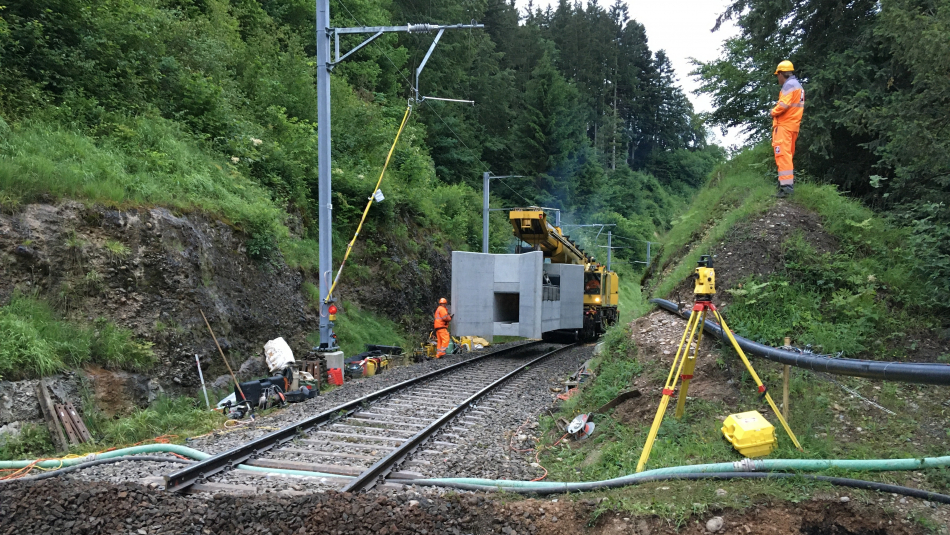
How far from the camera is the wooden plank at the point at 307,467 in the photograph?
5.50 meters

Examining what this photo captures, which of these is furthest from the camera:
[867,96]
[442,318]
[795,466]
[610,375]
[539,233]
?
[539,233]

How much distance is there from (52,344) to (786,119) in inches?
416

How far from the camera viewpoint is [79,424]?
674cm

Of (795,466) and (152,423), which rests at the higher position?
(795,466)

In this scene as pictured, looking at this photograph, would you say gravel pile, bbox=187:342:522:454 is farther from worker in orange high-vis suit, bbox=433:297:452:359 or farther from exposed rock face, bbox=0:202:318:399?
worker in orange high-vis suit, bbox=433:297:452:359

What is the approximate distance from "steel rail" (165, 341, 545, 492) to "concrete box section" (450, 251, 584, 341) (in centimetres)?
458

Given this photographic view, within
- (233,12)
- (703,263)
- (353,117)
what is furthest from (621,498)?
(233,12)

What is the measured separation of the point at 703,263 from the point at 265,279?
9.18m

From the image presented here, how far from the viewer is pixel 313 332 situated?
12852mm

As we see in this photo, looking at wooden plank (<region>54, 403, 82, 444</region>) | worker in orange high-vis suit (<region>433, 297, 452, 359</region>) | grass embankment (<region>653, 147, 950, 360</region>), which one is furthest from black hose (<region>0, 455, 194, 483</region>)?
worker in orange high-vis suit (<region>433, 297, 452, 359</region>)

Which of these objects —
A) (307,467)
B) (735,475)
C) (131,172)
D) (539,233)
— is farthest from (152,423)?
(539,233)

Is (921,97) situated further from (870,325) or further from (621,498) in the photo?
(621,498)

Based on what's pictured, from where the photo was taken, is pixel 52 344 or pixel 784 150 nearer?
pixel 52 344

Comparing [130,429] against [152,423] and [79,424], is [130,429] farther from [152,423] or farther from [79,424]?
[79,424]
